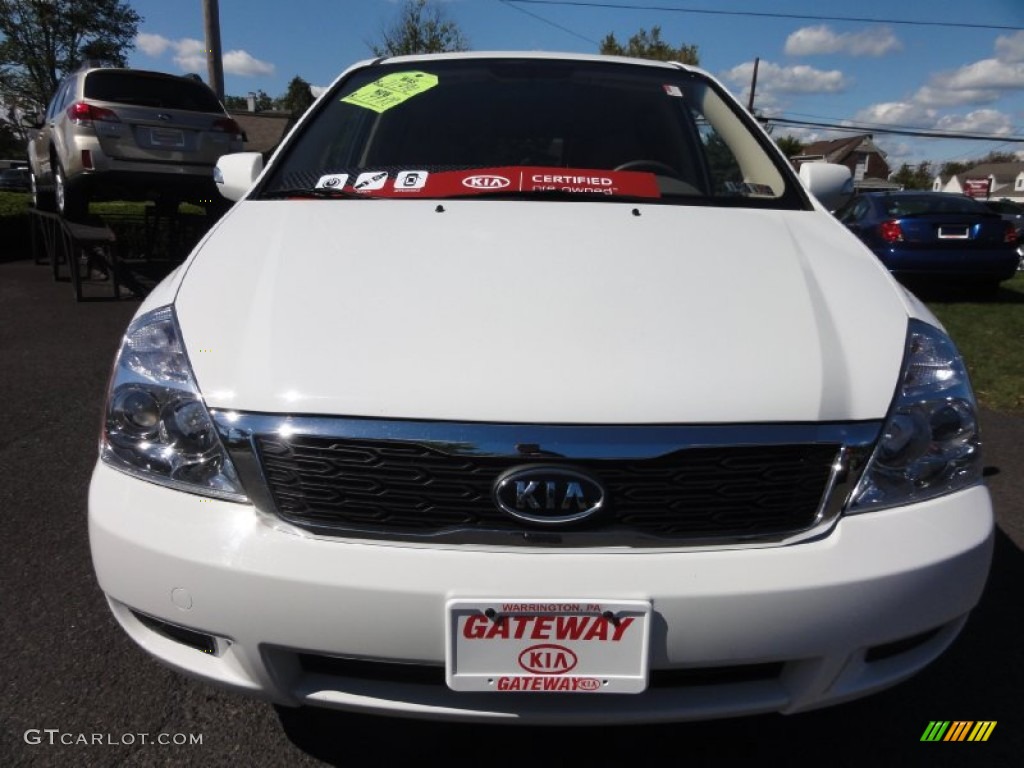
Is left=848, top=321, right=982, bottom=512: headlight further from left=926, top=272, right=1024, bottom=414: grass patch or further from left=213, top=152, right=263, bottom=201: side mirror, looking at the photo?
left=926, top=272, right=1024, bottom=414: grass patch

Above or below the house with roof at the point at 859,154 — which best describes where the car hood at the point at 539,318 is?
above

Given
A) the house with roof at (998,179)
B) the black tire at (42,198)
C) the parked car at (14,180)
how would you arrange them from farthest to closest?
the house with roof at (998,179) < the parked car at (14,180) < the black tire at (42,198)

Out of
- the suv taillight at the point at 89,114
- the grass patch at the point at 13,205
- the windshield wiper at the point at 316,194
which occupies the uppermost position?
the windshield wiper at the point at 316,194

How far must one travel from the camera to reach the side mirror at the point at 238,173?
101 inches

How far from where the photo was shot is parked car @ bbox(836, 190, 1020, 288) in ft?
30.1

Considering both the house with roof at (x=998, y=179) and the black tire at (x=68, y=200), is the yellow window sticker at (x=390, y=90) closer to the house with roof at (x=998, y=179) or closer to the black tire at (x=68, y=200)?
the black tire at (x=68, y=200)

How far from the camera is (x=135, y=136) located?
806 centimetres

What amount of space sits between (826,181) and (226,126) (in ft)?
25.3

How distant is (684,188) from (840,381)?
119 cm

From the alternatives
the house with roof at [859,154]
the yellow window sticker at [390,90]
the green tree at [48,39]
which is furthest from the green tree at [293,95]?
the yellow window sticker at [390,90]

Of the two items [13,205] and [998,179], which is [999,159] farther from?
[13,205]

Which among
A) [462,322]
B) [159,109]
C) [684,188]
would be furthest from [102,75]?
[462,322]

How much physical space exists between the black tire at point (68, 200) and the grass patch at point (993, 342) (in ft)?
28.3

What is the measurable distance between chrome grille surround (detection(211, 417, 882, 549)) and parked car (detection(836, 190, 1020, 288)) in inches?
338
